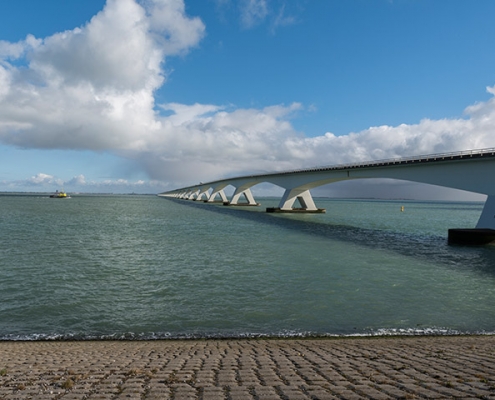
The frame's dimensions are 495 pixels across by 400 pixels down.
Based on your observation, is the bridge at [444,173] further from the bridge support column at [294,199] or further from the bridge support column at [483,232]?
the bridge support column at [294,199]

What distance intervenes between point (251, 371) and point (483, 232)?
3321 cm

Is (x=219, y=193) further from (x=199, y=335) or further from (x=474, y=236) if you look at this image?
(x=199, y=335)

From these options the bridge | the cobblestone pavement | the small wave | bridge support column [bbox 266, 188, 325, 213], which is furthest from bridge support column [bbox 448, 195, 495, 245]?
bridge support column [bbox 266, 188, 325, 213]

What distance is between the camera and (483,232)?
3128 centimetres

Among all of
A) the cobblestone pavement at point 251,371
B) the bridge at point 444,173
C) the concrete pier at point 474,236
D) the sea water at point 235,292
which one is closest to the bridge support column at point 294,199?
the bridge at point 444,173

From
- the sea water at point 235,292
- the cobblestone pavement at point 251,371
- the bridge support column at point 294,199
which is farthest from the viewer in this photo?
the bridge support column at point 294,199

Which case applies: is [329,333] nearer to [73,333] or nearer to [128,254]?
[73,333]

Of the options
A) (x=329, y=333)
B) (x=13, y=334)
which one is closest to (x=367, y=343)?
(x=329, y=333)

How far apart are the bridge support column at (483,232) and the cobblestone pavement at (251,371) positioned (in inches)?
1081

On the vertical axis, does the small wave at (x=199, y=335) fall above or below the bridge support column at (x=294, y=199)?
below

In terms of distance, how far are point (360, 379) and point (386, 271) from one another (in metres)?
15.3

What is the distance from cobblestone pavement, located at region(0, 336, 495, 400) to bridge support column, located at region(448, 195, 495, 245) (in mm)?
27447

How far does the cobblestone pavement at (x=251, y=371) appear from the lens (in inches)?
196

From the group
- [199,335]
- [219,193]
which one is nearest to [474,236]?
[199,335]
